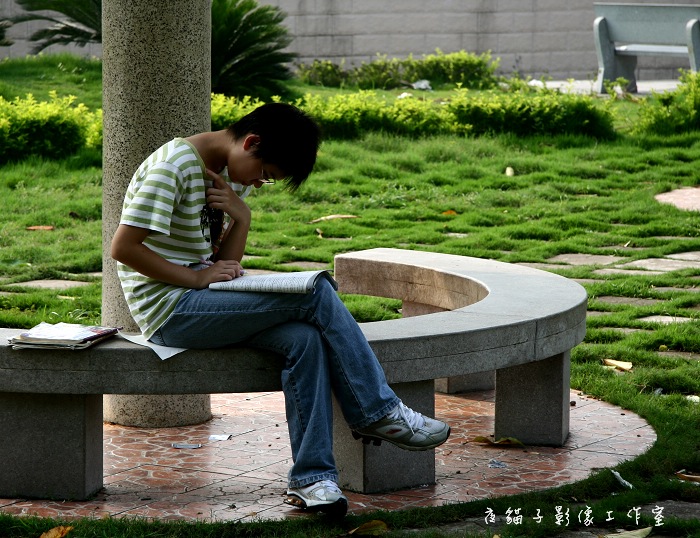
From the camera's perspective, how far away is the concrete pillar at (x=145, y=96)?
4809mm

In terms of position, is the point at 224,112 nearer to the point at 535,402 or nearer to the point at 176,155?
the point at 535,402

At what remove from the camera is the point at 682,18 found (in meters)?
15.5

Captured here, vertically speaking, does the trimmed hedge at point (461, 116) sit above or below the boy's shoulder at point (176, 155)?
below

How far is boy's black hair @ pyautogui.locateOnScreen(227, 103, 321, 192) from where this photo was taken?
12.9 feet

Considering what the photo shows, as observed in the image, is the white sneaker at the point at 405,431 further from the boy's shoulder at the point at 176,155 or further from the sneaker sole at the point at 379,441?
the boy's shoulder at the point at 176,155

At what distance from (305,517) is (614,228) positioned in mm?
6013

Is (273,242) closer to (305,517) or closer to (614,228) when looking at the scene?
(614,228)

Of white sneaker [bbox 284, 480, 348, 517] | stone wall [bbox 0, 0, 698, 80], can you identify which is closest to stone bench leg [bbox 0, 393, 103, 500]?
white sneaker [bbox 284, 480, 348, 517]

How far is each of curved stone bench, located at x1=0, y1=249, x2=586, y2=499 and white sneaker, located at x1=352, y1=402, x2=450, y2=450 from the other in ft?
0.58

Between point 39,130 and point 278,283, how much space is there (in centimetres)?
743

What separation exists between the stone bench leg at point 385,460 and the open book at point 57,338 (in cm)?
89

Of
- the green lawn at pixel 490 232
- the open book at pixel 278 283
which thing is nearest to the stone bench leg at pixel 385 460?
the green lawn at pixel 490 232

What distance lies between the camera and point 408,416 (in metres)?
3.91

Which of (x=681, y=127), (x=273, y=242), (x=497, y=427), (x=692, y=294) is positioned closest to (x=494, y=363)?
(x=497, y=427)
